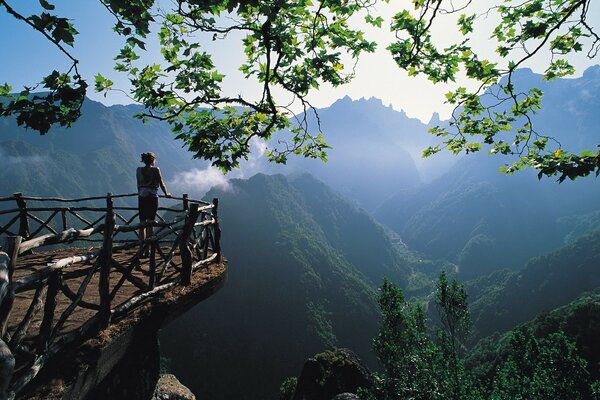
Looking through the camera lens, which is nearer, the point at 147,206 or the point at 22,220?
the point at 147,206

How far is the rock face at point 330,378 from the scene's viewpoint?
19828 mm

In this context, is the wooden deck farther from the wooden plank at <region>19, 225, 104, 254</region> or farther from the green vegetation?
the green vegetation

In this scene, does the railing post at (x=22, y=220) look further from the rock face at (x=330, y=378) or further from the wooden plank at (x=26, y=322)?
the rock face at (x=330, y=378)

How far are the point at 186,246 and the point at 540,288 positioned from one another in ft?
470

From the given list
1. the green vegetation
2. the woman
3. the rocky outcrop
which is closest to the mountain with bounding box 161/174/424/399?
the green vegetation

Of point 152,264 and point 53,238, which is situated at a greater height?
point 53,238

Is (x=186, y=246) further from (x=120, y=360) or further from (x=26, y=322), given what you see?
(x=26, y=322)

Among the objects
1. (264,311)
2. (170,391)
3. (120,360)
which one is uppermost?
(120,360)

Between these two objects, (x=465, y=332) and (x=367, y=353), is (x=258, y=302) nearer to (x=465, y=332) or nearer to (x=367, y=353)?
(x=367, y=353)

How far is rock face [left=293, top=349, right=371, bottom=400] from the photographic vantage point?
65.1 ft

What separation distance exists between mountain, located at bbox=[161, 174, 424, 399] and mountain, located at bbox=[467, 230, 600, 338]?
131ft

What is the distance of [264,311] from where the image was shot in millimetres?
114250

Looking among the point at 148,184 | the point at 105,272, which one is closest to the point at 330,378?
the point at 148,184

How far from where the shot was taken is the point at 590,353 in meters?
42.1
